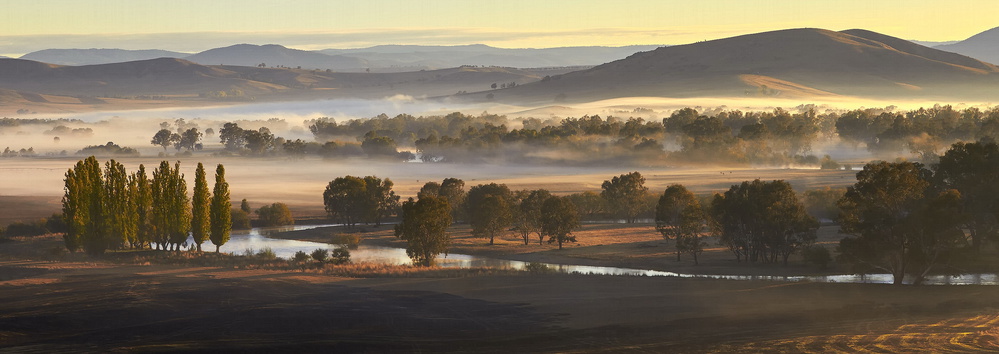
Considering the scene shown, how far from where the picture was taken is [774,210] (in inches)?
3214

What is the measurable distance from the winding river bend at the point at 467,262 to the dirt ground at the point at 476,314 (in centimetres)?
772

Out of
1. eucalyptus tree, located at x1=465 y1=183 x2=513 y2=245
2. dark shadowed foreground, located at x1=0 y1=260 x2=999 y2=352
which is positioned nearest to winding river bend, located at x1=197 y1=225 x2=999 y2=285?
eucalyptus tree, located at x1=465 y1=183 x2=513 y2=245

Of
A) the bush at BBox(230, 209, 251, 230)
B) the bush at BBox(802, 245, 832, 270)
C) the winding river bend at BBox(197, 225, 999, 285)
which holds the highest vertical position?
the bush at BBox(230, 209, 251, 230)

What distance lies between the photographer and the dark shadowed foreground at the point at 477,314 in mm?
51062

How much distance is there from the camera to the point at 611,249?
94938 mm

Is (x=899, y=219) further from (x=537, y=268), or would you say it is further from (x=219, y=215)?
(x=219, y=215)

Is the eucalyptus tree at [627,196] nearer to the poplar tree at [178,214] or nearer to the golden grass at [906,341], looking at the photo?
the poplar tree at [178,214]

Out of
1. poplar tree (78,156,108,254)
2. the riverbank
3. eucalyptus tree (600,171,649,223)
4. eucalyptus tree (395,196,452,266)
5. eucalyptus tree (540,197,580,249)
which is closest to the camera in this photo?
the riverbank

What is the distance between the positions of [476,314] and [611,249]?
38.4 meters

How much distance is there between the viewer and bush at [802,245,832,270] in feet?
259

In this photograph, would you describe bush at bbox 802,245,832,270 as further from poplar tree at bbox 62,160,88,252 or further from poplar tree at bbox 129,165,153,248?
poplar tree at bbox 62,160,88,252

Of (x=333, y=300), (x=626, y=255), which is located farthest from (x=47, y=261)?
(x=626, y=255)

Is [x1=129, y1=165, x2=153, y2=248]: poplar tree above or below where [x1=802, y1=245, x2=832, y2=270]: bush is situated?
above

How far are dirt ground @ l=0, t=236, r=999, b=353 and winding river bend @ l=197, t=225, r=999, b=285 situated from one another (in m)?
7.72
